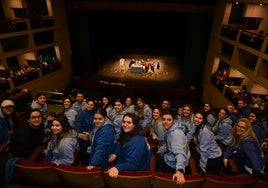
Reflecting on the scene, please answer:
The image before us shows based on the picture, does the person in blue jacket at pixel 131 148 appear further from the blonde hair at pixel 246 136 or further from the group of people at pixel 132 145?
the blonde hair at pixel 246 136

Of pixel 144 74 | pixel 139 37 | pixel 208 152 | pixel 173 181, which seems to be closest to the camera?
pixel 173 181

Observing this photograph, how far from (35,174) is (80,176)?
2.63 feet

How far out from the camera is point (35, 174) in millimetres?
3275

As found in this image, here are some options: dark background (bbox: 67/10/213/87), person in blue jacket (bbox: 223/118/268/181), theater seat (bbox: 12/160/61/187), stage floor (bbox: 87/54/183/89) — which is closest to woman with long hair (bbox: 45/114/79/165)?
theater seat (bbox: 12/160/61/187)

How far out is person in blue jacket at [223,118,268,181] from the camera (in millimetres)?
3273

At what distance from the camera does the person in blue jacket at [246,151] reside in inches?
129

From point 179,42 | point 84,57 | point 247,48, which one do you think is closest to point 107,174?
point 247,48

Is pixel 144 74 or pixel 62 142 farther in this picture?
pixel 144 74

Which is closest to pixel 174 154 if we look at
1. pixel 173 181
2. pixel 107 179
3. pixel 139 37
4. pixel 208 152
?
pixel 173 181

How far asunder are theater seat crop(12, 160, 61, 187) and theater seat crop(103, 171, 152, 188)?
35.2 inches

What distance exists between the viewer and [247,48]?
1042 cm

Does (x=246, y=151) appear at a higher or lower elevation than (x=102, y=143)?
lower

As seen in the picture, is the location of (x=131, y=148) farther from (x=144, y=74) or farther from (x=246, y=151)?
(x=144, y=74)

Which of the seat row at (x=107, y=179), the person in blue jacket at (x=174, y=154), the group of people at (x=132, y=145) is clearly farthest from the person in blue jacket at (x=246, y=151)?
the person in blue jacket at (x=174, y=154)
